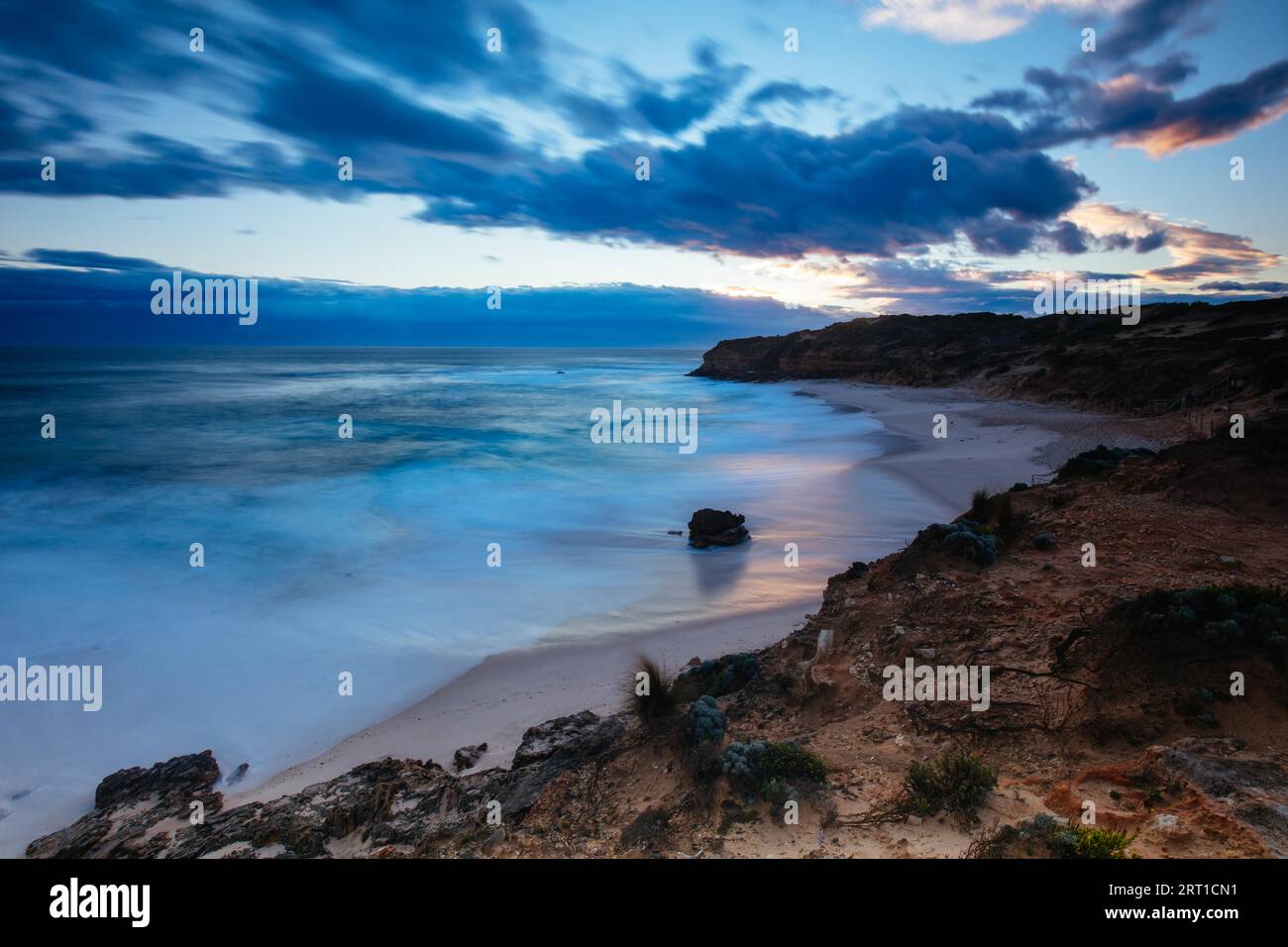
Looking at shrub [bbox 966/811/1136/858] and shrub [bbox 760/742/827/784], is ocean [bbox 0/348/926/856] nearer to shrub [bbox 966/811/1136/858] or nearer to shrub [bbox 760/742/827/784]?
shrub [bbox 760/742/827/784]

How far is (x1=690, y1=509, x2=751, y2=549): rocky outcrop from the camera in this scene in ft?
39.8

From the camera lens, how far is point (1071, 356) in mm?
36125

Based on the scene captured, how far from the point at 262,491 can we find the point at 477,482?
21.9ft

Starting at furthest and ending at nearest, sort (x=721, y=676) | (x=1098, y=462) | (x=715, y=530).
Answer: (x=715, y=530), (x=1098, y=462), (x=721, y=676)

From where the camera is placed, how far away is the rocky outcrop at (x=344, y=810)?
4.34m

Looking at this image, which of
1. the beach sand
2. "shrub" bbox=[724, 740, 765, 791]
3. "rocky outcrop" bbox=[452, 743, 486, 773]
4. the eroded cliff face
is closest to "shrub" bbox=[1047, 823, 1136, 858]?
"shrub" bbox=[724, 740, 765, 791]

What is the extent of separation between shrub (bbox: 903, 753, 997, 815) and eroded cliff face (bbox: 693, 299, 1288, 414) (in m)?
20.6

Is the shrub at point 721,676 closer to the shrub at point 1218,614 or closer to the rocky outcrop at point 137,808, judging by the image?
the shrub at point 1218,614

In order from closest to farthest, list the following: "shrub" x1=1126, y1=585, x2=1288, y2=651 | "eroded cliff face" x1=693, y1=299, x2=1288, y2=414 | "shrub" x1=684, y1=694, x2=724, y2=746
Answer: "shrub" x1=684, y1=694, x2=724, y2=746 → "shrub" x1=1126, y1=585, x2=1288, y2=651 → "eroded cliff face" x1=693, y1=299, x2=1288, y2=414

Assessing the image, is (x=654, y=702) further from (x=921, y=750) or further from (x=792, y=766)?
(x=921, y=750)

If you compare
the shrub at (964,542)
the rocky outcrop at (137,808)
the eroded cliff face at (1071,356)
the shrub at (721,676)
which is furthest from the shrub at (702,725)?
the eroded cliff face at (1071,356)

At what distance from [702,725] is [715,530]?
25.1 ft

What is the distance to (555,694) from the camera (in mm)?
6883

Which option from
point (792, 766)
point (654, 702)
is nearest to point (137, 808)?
point (654, 702)
